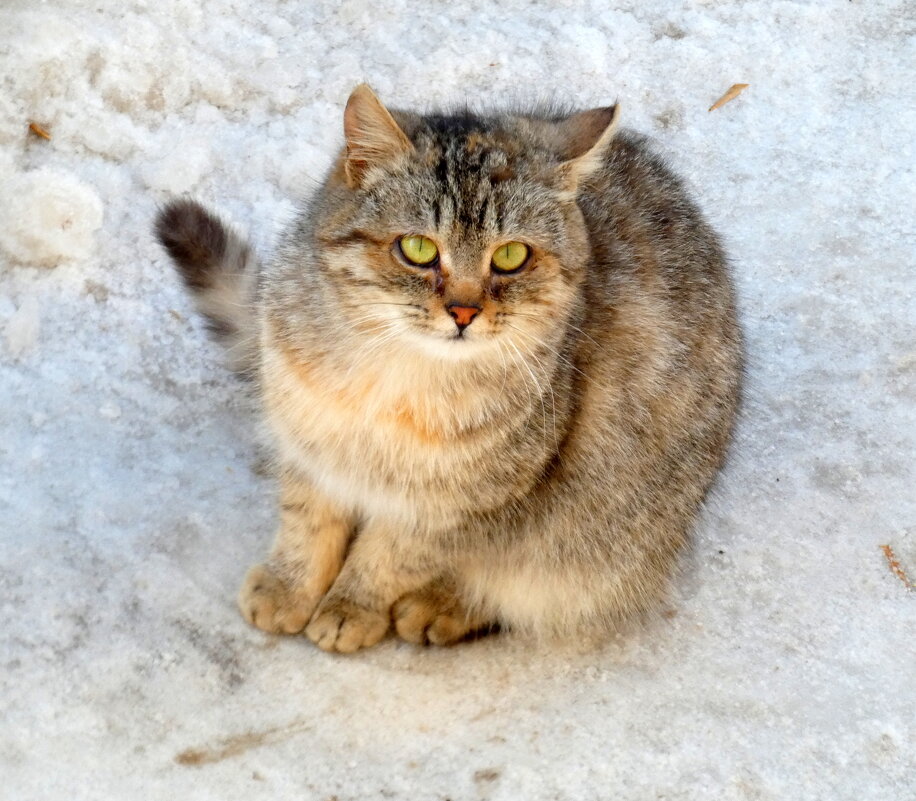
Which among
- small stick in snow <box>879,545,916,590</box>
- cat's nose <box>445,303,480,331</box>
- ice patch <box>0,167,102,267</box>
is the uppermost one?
cat's nose <box>445,303,480,331</box>

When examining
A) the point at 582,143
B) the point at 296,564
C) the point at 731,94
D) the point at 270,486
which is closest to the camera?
the point at 582,143

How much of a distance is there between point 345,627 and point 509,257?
96 cm

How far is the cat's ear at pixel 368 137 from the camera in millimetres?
2143

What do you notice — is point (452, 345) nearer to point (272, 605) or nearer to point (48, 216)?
point (272, 605)

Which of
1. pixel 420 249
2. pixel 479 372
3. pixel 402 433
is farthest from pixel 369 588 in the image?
pixel 420 249

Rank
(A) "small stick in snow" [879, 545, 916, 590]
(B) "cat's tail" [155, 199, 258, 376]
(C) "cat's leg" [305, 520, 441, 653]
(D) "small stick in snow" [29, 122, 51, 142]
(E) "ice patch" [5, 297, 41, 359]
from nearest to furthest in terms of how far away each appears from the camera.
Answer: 1. (C) "cat's leg" [305, 520, 441, 653]
2. (A) "small stick in snow" [879, 545, 916, 590]
3. (B) "cat's tail" [155, 199, 258, 376]
4. (E) "ice patch" [5, 297, 41, 359]
5. (D) "small stick in snow" [29, 122, 51, 142]

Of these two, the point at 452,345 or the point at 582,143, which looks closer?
the point at 452,345

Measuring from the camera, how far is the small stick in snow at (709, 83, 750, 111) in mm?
4059

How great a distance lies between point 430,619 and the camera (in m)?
2.63

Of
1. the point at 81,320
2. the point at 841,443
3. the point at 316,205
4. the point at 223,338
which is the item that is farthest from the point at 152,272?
the point at 841,443

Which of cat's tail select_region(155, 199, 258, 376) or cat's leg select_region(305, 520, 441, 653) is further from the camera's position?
cat's tail select_region(155, 199, 258, 376)

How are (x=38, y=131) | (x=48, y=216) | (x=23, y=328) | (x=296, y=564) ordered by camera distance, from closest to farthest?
(x=296, y=564) < (x=23, y=328) < (x=48, y=216) < (x=38, y=131)

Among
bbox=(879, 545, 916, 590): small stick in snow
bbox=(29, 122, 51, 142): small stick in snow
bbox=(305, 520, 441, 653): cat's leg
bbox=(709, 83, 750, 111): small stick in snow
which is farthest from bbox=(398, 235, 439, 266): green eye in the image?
bbox=(709, 83, 750, 111): small stick in snow

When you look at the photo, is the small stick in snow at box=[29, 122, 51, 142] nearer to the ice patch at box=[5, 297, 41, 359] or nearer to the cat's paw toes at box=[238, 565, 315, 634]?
the ice patch at box=[5, 297, 41, 359]
